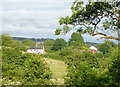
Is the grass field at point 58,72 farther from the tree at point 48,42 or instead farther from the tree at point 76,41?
the tree at point 48,42

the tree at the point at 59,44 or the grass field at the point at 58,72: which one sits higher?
the tree at the point at 59,44

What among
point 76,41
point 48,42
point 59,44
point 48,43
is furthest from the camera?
point 48,42

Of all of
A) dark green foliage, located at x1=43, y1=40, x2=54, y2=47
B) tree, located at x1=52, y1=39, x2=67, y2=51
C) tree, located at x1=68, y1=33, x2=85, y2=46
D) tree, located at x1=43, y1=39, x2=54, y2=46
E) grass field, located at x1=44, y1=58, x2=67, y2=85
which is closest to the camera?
grass field, located at x1=44, y1=58, x2=67, y2=85

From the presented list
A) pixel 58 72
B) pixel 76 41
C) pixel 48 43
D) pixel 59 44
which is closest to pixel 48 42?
pixel 48 43

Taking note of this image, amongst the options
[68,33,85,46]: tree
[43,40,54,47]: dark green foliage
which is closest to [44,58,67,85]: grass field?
[68,33,85,46]: tree

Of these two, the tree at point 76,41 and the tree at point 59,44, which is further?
the tree at point 76,41

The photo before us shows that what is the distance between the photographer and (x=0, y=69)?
8.26m

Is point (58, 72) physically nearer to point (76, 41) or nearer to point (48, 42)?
point (76, 41)

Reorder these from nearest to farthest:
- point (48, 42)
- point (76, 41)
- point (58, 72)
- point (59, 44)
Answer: point (58, 72)
point (59, 44)
point (76, 41)
point (48, 42)

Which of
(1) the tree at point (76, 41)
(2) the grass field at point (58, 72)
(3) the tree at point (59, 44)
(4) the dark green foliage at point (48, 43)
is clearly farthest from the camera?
(4) the dark green foliage at point (48, 43)

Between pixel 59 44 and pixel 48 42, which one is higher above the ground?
pixel 48 42

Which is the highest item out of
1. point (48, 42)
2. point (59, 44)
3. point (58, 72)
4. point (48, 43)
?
point (48, 42)

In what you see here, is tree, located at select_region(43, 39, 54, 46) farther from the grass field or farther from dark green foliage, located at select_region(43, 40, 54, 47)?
the grass field

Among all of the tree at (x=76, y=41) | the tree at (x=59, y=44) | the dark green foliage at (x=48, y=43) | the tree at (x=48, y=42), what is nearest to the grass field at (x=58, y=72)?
the tree at (x=59, y=44)
